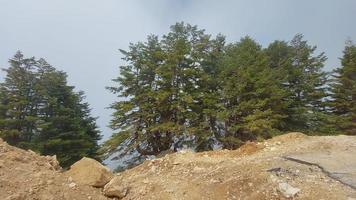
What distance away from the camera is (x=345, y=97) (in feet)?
104

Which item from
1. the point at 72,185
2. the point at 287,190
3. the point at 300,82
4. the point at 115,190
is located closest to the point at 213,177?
the point at 287,190

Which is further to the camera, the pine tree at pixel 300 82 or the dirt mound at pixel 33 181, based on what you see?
the pine tree at pixel 300 82

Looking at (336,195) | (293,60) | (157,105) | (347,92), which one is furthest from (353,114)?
(336,195)

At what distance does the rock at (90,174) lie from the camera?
9.52m

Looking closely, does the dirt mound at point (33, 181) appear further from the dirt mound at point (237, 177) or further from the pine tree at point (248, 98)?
the pine tree at point (248, 98)

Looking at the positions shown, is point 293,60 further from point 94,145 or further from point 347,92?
point 94,145

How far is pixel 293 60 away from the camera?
108 feet

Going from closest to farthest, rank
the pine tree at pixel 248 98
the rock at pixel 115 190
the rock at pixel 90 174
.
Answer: the rock at pixel 115 190, the rock at pixel 90 174, the pine tree at pixel 248 98

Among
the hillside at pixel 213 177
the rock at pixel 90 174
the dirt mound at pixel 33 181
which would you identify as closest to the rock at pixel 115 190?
the hillside at pixel 213 177

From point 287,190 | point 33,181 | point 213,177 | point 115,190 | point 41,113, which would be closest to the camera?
point 287,190

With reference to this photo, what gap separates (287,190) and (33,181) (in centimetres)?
615

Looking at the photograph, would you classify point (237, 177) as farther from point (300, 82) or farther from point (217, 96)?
point (300, 82)

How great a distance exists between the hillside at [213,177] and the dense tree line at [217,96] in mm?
13078

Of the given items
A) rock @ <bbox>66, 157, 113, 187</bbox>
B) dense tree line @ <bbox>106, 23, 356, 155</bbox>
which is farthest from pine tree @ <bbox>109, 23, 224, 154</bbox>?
rock @ <bbox>66, 157, 113, 187</bbox>
